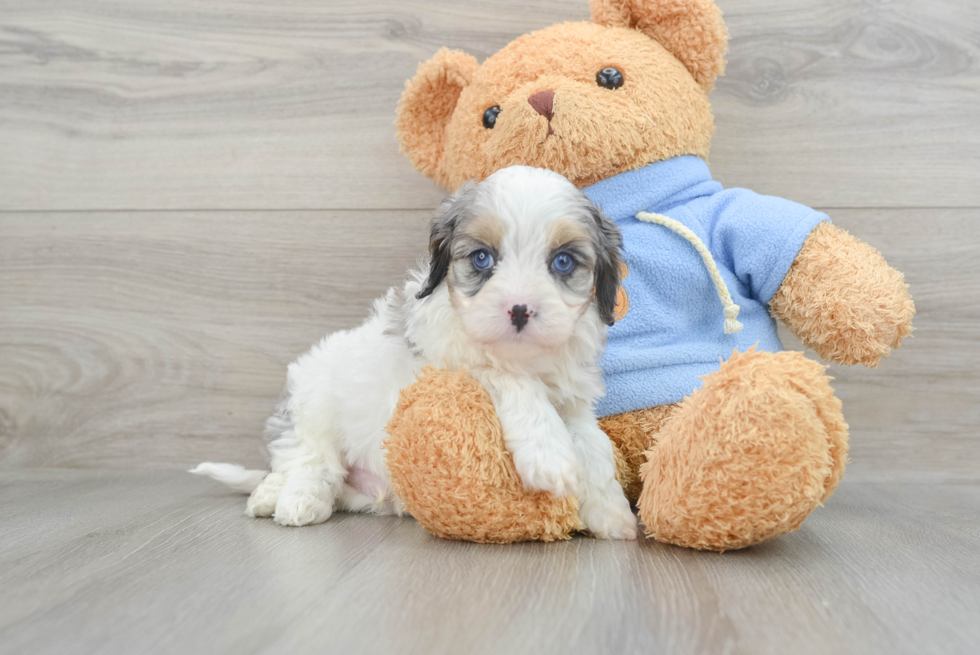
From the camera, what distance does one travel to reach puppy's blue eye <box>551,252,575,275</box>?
4.09 ft

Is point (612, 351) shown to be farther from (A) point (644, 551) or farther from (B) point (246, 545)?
(B) point (246, 545)

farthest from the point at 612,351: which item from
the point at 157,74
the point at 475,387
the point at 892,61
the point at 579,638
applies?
the point at 157,74

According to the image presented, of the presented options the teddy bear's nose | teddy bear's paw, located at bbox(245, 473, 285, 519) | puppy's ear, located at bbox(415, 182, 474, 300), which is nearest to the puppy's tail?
teddy bear's paw, located at bbox(245, 473, 285, 519)

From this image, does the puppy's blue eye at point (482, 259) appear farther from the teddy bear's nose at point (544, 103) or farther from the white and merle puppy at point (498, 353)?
the teddy bear's nose at point (544, 103)

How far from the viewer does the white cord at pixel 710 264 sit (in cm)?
148

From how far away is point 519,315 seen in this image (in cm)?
116

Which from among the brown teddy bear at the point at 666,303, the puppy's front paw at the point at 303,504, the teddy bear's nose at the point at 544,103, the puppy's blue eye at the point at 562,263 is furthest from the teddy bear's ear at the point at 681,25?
the puppy's front paw at the point at 303,504

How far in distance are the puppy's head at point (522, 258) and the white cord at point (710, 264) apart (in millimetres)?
285

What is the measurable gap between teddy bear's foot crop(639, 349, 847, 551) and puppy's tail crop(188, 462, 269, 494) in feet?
3.25

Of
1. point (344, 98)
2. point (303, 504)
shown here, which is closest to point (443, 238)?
point (303, 504)

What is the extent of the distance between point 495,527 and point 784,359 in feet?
1.81

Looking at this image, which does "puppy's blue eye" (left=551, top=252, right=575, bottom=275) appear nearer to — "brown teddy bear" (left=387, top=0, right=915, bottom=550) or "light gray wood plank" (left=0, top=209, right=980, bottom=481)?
"brown teddy bear" (left=387, top=0, right=915, bottom=550)

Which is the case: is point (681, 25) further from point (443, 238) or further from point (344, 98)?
point (344, 98)

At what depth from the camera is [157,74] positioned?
2100mm
